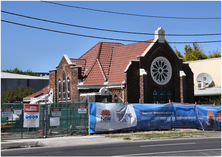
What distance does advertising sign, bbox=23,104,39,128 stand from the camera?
20.2 m

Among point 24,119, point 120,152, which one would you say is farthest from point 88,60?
point 120,152

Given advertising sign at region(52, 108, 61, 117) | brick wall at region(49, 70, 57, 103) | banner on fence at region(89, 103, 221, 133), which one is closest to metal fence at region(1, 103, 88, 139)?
advertising sign at region(52, 108, 61, 117)

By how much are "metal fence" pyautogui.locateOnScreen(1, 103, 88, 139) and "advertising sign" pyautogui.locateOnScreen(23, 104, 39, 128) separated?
1.07 ft

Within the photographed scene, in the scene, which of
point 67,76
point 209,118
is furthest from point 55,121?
point 67,76

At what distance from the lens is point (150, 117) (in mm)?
24125

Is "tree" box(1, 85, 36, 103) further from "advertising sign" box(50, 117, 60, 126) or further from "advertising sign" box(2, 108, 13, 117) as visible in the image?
"advertising sign" box(2, 108, 13, 117)

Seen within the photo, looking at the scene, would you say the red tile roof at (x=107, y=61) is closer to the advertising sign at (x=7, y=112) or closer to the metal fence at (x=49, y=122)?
the metal fence at (x=49, y=122)

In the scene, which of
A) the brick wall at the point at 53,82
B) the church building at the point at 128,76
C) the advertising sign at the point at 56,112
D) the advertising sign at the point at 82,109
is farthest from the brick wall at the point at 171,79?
the advertising sign at the point at 56,112

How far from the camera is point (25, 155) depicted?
1322 centimetres

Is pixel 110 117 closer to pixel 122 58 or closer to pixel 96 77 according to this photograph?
pixel 96 77

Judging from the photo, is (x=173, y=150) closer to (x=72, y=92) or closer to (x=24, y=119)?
(x=24, y=119)

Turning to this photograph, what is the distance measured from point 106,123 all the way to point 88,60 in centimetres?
1530

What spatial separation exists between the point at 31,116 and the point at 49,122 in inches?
55.5

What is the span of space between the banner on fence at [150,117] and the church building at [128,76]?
22.7 feet
